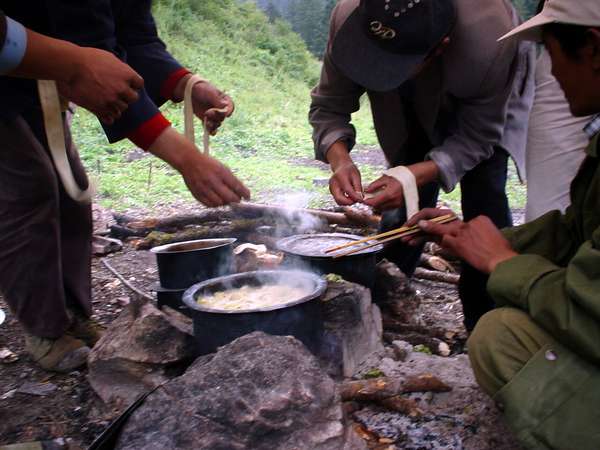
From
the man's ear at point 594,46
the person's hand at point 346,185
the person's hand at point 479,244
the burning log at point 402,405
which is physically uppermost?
the man's ear at point 594,46

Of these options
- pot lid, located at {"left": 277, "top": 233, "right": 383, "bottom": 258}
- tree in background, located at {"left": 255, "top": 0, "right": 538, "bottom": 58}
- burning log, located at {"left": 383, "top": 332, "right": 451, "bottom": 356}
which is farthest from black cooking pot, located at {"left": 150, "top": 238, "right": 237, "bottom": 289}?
tree in background, located at {"left": 255, "top": 0, "right": 538, "bottom": 58}

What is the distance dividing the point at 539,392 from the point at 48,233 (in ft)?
9.07

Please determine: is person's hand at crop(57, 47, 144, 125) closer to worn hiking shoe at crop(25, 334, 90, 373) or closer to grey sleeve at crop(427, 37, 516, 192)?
worn hiking shoe at crop(25, 334, 90, 373)

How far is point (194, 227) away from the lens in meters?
6.31

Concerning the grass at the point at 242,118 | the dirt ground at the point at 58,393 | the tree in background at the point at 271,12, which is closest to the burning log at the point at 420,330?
the dirt ground at the point at 58,393

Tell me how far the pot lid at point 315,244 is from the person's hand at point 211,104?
0.90 meters

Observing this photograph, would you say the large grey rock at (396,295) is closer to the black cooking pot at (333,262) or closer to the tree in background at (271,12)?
the black cooking pot at (333,262)

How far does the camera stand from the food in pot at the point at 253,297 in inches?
119

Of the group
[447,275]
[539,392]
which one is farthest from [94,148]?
[539,392]

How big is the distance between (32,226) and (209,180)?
4.01 ft

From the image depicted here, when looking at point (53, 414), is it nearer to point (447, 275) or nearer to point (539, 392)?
point (539, 392)

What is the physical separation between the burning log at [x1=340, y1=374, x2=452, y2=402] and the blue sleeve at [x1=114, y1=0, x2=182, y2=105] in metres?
2.23

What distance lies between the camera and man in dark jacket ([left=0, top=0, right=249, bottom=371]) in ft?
9.30

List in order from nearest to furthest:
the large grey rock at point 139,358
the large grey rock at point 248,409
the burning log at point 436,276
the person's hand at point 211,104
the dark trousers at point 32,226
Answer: the large grey rock at point 248,409 < the large grey rock at point 139,358 < the dark trousers at point 32,226 < the person's hand at point 211,104 < the burning log at point 436,276
